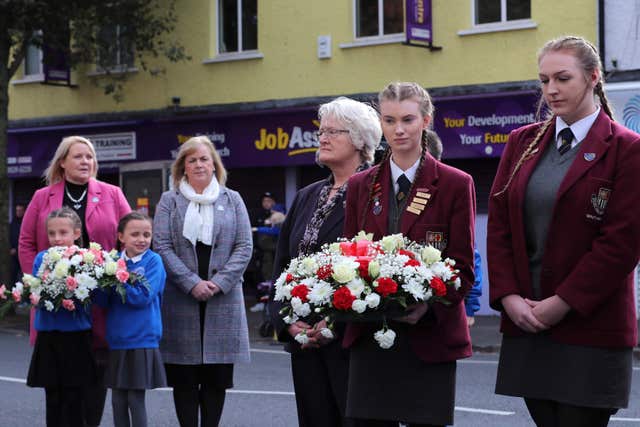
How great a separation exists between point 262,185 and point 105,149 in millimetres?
4060

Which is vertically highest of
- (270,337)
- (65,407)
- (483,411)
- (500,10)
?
(500,10)

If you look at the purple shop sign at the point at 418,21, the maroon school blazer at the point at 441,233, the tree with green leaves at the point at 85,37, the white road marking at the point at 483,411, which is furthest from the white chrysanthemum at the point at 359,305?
the tree with green leaves at the point at 85,37

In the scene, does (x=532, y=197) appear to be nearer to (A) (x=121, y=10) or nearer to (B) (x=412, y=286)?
(B) (x=412, y=286)

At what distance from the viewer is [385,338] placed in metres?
5.05

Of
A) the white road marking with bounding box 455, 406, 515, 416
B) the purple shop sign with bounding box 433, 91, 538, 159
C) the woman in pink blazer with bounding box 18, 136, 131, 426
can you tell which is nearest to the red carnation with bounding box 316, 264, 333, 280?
the woman in pink blazer with bounding box 18, 136, 131, 426

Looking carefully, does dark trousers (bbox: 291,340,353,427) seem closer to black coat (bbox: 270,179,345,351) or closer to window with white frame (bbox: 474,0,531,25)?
black coat (bbox: 270,179,345,351)

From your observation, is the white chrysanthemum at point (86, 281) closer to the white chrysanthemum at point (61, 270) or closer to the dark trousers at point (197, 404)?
the white chrysanthemum at point (61, 270)

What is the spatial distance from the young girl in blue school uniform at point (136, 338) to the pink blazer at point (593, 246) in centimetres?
354

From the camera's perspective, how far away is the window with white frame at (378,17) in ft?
72.1

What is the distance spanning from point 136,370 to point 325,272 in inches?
127

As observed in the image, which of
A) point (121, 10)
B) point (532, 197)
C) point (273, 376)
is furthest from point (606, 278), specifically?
point (121, 10)

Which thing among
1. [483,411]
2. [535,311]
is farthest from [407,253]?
[483,411]

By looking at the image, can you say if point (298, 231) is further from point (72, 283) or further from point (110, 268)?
point (72, 283)

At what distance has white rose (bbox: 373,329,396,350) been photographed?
504 centimetres
